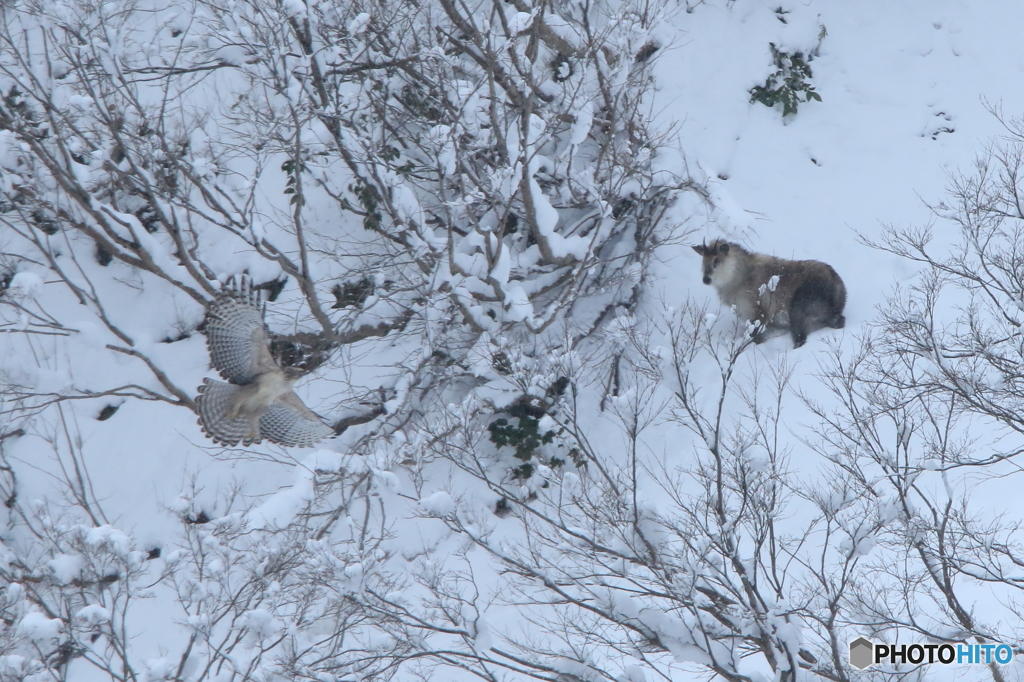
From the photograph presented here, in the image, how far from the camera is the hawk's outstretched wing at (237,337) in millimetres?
7902

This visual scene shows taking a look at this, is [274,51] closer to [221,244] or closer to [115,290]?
[221,244]

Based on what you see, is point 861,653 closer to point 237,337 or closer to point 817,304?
point 817,304

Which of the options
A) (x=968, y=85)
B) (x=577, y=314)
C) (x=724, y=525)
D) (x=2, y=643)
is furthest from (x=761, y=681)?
(x=968, y=85)

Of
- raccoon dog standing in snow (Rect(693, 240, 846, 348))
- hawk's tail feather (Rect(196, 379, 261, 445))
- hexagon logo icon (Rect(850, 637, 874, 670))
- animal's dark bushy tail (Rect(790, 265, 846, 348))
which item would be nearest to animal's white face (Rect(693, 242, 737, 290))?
raccoon dog standing in snow (Rect(693, 240, 846, 348))

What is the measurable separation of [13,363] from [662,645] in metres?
11.6

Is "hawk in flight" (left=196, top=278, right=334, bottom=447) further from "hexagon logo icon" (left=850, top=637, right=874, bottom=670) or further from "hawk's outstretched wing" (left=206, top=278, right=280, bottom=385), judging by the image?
"hexagon logo icon" (left=850, top=637, right=874, bottom=670)

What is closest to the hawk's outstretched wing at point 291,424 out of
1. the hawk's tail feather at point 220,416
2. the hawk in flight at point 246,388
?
the hawk in flight at point 246,388

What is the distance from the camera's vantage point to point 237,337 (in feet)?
26.0

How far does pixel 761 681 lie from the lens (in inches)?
308

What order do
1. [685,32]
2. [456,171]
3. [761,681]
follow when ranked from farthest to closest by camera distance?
[685,32]
[456,171]
[761,681]

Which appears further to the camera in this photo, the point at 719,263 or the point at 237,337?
the point at 719,263

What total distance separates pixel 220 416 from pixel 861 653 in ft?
22.6

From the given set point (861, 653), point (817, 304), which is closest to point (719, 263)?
point (817, 304)

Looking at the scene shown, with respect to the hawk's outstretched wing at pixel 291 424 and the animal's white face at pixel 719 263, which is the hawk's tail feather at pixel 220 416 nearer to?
the hawk's outstretched wing at pixel 291 424
